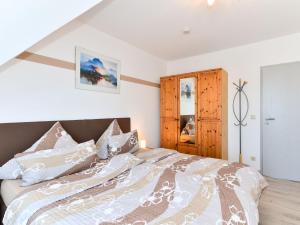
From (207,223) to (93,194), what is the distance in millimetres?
868

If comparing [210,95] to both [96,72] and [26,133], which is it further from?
[26,133]

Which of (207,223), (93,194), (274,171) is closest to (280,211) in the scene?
(274,171)

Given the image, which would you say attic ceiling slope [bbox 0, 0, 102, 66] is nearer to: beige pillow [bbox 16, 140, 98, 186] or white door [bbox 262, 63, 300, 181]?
beige pillow [bbox 16, 140, 98, 186]

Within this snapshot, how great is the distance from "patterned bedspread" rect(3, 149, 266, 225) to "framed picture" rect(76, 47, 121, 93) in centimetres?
134

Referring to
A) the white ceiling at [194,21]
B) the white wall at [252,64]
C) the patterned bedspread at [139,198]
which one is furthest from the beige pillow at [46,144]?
the white wall at [252,64]

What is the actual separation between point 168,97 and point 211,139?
1263 millimetres

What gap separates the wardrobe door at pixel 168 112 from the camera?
4027 mm

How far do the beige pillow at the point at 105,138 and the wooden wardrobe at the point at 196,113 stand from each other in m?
1.43

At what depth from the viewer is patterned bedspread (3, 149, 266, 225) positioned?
115 cm

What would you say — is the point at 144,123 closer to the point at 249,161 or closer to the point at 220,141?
the point at 220,141

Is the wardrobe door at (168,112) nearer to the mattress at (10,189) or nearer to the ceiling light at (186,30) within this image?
the ceiling light at (186,30)

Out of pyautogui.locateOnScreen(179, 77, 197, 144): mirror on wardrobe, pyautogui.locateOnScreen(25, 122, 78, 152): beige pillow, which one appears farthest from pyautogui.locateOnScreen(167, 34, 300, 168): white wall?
pyautogui.locateOnScreen(25, 122, 78, 152): beige pillow

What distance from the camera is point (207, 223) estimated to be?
1.08 metres

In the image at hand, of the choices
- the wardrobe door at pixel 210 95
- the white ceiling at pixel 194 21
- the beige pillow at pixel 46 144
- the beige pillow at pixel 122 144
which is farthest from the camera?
the wardrobe door at pixel 210 95
